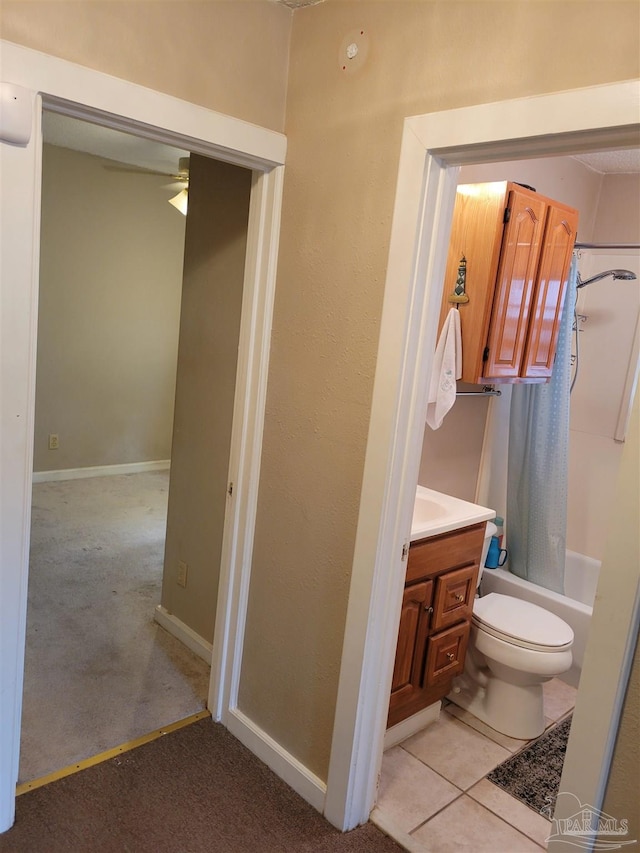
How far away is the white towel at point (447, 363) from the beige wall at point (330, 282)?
71cm

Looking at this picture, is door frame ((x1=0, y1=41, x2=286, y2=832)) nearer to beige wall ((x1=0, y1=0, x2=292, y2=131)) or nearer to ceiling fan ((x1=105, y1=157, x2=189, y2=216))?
beige wall ((x1=0, y1=0, x2=292, y2=131))

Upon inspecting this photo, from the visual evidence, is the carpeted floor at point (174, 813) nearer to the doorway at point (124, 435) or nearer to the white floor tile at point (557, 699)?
the doorway at point (124, 435)

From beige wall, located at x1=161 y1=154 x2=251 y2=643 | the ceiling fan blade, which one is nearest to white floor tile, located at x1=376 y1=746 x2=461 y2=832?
beige wall, located at x1=161 y1=154 x2=251 y2=643

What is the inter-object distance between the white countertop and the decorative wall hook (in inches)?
30.5

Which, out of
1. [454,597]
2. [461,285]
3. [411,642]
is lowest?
[411,642]

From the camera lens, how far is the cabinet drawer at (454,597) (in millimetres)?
2297

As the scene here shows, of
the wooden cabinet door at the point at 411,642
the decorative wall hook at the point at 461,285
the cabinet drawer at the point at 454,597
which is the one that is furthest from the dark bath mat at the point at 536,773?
the decorative wall hook at the point at 461,285

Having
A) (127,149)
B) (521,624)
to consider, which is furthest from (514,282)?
(127,149)

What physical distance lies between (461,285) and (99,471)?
12.1 feet

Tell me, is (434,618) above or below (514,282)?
below

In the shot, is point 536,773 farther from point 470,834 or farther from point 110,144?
point 110,144

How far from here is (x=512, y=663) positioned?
2.40 m

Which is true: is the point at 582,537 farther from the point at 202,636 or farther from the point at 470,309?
the point at 202,636

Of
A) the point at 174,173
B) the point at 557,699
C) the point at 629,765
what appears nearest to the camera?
the point at 629,765
